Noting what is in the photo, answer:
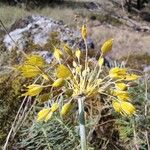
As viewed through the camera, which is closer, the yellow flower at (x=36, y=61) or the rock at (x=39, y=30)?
the yellow flower at (x=36, y=61)

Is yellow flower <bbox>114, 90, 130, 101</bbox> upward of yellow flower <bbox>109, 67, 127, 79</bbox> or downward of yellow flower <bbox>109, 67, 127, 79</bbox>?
downward

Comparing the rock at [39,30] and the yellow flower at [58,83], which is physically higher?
the yellow flower at [58,83]

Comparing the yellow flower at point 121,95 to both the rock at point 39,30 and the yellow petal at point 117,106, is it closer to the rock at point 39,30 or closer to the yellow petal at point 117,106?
the yellow petal at point 117,106

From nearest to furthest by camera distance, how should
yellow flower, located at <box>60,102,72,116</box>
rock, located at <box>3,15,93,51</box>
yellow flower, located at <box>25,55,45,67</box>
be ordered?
yellow flower, located at <box>60,102,72,116</box>, yellow flower, located at <box>25,55,45,67</box>, rock, located at <box>3,15,93,51</box>

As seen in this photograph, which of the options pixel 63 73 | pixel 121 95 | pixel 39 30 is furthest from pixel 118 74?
pixel 39 30

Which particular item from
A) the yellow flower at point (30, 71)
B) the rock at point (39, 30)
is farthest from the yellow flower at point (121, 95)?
the rock at point (39, 30)

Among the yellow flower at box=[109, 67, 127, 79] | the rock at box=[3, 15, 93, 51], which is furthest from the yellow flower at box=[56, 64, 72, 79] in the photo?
the rock at box=[3, 15, 93, 51]


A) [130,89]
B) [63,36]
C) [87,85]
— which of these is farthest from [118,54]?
[87,85]

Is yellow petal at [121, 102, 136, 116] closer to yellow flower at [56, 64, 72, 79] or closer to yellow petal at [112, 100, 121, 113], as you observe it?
yellow petal at [112, 100, 121, 113]

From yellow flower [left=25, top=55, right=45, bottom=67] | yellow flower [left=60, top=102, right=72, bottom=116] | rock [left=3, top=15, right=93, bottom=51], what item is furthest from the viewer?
rock [left=3, top=15, right=93, bottom=51]

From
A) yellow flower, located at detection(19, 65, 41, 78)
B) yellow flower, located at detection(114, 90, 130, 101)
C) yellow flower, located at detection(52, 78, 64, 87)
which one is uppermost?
yellow flower, located at detection(19, 65, 41, 78)

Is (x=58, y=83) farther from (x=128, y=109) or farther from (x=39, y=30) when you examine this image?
(x=39, y=30)

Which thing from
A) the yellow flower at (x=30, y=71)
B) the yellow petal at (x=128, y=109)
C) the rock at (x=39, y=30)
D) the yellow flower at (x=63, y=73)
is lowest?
the rock at (x=39, y=30)
